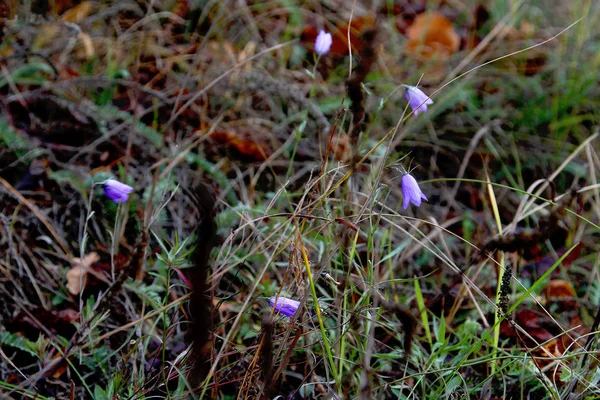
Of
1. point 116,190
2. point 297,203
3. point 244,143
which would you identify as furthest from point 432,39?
point 116,190

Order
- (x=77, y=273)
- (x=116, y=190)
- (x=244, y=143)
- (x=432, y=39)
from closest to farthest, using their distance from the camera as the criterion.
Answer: (x=116, y=190)
(x=77, y=273)
(x=244, y=143)
(x=432, y=39)

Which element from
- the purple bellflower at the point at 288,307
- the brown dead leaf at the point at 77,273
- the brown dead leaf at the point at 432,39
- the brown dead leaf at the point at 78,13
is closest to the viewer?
the purple bellflower at the point at 288,307

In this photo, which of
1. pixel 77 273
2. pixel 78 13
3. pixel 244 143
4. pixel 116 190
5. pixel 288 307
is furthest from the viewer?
pixel 78 13

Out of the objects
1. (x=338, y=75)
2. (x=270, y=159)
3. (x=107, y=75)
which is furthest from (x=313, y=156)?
(x=107, y=75)

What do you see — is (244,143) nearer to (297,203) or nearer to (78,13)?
(297,203)

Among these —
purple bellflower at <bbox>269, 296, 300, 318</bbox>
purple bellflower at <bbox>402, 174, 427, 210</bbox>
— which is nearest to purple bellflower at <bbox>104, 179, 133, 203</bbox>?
purple bellflower at <bbox>269, 296, 300, 318</bbox>

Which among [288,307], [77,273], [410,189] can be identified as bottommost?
[77,273]

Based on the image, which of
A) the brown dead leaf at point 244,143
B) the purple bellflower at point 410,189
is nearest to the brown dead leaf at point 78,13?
the brown dead leaf at point 244,143

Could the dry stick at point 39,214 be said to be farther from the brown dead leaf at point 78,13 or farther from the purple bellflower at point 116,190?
the brown dead leaf at point 78,13

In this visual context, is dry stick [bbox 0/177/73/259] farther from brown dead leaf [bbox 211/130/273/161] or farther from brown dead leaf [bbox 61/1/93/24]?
brown dead leaf [bbox 61/1/93/24]

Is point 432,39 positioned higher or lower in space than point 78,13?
lower
